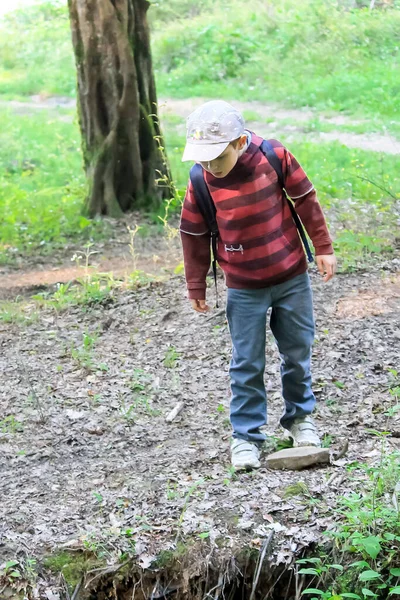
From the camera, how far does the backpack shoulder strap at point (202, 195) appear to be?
3.74 meters

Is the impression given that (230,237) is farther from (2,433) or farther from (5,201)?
(5,201)

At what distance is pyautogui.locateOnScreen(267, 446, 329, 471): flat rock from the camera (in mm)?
4008

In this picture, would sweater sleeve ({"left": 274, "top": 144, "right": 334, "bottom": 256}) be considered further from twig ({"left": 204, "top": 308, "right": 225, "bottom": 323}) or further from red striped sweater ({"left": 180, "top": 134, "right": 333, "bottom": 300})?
twig ({"left": 204, "top": 308, "right": 225, "bottom": 323})

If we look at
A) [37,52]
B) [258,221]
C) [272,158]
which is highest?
[272,158]

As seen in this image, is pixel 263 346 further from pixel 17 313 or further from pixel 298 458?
pixel 17 313

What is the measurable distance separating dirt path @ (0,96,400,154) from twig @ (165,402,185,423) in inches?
237

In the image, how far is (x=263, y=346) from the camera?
400 cm

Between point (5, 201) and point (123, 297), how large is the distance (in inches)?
154

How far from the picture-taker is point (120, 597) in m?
3.48

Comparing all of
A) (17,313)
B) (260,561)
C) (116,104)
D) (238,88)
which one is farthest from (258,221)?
(238,88)

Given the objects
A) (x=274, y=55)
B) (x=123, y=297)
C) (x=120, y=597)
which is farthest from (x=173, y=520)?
(x=274, y=55)

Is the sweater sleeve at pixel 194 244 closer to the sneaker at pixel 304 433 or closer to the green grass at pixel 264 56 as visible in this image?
the sneaker at pixel 304 433

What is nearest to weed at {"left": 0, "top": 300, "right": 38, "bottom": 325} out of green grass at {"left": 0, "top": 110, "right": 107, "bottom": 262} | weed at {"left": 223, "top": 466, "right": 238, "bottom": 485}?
green grass at {"left": 0, "top": 110, "right": 107, "bottom": 262}

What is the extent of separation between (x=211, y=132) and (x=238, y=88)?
573 inches
